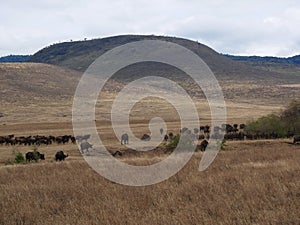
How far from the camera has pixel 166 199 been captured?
10.1 meters

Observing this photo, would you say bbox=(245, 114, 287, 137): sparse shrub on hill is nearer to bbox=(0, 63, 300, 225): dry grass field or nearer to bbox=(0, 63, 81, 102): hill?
bbox=(0, 63, 300, 225): dry grass field

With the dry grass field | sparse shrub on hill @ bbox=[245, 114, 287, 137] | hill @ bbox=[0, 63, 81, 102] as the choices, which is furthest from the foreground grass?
hill @ bbox=[0, 63, 81, 102]

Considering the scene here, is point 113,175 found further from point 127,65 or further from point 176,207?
point 127,65

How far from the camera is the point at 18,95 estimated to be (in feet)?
329

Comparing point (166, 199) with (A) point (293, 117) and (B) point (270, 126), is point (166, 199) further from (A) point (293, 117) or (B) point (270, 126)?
(A) point (293, 117)

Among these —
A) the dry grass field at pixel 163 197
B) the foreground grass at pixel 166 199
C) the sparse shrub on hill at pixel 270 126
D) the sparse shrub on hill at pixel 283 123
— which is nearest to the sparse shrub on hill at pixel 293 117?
the sparse shrub on hill at pixel 283 123

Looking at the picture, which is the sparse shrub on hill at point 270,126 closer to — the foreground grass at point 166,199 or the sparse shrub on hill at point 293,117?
the sparse shrub on hill at point 293,117

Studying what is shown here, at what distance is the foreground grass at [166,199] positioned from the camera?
831cm

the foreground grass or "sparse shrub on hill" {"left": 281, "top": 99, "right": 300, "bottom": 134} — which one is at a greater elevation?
"sparse shrub on hill" {"left": 281, "top": 99, "right": 300, "bottom": 134}

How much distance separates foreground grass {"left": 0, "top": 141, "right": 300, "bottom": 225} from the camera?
8.31 meters

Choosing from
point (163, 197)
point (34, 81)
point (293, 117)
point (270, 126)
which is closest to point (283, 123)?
point (293, 117)

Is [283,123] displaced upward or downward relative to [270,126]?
upward

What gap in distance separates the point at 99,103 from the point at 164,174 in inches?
3134

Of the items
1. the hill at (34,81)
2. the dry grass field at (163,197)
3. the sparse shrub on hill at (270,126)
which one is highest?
the hill at (34,81)
